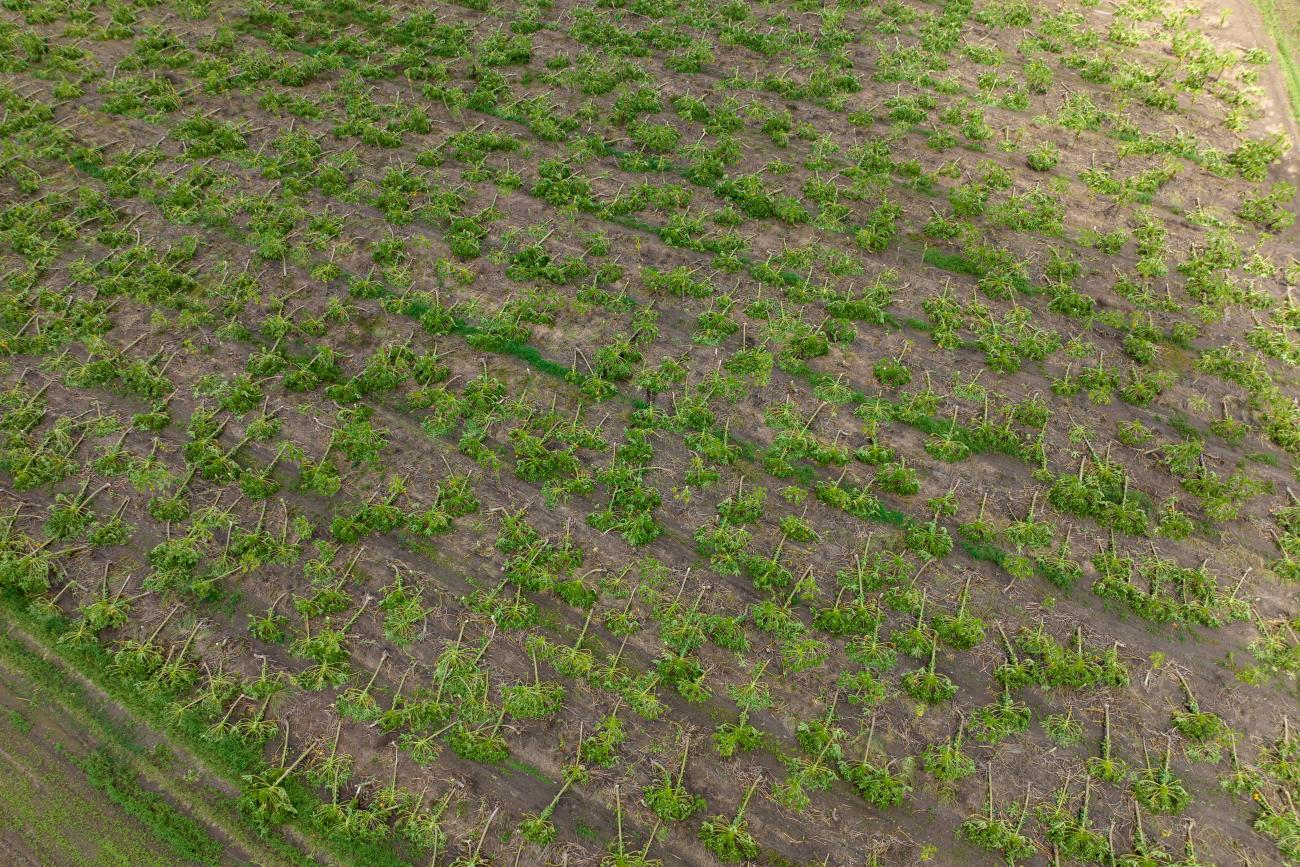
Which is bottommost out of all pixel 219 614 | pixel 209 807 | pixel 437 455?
pixel 209 807

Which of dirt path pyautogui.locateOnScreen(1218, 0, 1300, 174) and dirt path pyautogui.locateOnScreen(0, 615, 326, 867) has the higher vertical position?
dirt path pyautogui.locateOnScreen(1218, 0, 1300, 174)

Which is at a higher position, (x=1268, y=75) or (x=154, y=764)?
(x=1268, y=75)

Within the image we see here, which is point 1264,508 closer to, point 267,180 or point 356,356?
point 356,356

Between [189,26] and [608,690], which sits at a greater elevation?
[189,26]

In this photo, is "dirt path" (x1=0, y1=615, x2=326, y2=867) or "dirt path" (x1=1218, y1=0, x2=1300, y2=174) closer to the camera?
"dirt path" (x1=0, y1=615, x2=326, y2=867)

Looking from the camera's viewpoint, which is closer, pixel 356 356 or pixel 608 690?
pixel 608 690

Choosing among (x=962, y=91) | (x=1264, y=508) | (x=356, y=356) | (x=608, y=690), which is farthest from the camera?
(x=962, y=91)

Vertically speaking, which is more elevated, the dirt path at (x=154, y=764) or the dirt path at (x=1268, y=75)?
the dirt path at (x=1268, y=75)

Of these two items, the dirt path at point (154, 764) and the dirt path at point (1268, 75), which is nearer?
the dirt path at point (154, 764)

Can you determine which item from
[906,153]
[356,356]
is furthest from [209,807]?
[906,153]

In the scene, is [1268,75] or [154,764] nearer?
[154,764]

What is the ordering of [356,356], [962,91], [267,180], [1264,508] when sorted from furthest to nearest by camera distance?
[962,91] → [267,180] → [356,356] → [1264,508]
